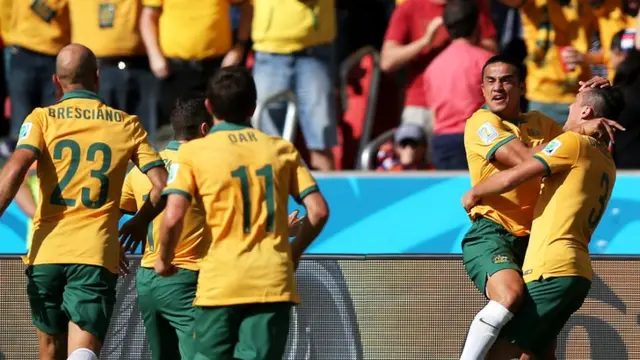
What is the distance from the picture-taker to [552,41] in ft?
40.6

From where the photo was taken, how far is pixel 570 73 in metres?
12.2

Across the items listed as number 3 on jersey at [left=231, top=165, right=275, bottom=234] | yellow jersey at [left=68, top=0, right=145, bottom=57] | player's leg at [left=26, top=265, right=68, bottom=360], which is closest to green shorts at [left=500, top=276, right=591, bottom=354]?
number 3 on jersey at [left=231, top=165, right=275, bottom=234]

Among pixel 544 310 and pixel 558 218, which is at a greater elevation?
pixel 558 218

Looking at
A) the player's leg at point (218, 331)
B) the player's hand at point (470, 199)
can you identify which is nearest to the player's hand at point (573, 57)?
the player's hand at point (470, 199)

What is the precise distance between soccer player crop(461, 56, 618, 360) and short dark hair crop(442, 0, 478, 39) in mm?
3250

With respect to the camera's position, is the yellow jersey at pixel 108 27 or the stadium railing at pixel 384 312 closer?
the stadium railing at pixel 384 312

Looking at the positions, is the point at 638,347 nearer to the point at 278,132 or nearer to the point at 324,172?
the point at 324,172

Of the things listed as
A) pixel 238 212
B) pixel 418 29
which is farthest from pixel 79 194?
pixel 418 29

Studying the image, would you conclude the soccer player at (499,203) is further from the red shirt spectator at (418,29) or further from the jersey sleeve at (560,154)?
the red shirt spectator at (418,29)

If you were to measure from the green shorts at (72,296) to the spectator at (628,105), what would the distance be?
17.3 feet

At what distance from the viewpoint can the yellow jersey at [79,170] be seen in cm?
786

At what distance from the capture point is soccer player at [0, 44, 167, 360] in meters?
7.87

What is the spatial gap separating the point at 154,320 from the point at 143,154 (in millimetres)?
980

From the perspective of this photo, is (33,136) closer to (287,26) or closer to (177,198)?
(177,198)
